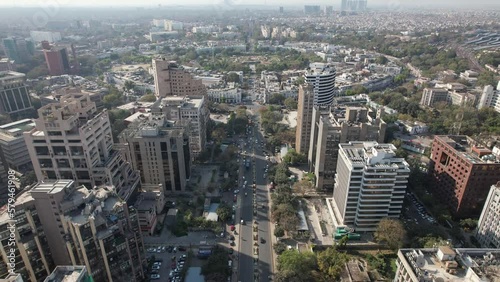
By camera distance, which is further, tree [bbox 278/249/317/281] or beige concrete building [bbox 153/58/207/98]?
beige concrete building [bbox 153/58/207/98]

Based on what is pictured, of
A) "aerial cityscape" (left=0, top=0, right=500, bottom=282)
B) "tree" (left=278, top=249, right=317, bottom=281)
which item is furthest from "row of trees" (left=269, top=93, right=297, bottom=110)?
"tree" (left=278, top=249, right=317, bottom=281)

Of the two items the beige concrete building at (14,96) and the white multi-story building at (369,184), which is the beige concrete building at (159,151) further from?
the beige concrete building at (14,96)

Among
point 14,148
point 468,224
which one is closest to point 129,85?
point 14,148

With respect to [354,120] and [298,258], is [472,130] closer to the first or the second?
[354,120]

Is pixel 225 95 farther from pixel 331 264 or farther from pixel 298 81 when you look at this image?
pixel 331 264

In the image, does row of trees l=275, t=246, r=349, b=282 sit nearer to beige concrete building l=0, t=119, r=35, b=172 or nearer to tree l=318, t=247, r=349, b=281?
tree l=318, t=247, r=349, b=281

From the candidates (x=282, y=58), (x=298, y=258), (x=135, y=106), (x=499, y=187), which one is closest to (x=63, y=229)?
(x=298, y=258)
